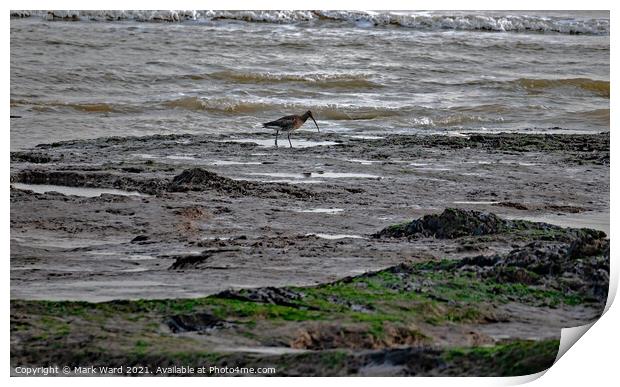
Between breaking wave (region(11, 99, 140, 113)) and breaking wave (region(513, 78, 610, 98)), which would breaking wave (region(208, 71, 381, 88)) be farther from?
breaking wave (region(513, 78, 610, 98))

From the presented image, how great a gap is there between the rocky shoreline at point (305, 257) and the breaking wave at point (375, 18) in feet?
4.33

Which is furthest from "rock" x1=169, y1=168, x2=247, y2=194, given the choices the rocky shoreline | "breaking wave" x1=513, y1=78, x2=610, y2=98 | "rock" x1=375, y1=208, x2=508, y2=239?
"breaking wave" x1=513, y1=78, x2=610, y2=98

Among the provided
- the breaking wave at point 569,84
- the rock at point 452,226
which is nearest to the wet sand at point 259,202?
the rock at point 452,226

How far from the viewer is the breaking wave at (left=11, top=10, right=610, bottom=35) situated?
269 inches

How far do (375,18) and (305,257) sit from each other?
12.3ft

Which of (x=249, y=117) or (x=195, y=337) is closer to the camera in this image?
(x=195, y=337)

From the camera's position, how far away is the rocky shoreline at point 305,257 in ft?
16.3

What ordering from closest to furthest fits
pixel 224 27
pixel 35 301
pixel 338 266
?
pixel 35 301, pixel 338 266, pixel 224 27

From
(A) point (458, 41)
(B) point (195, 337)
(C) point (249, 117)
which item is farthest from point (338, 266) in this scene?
Answer: (C) point (249, 117)

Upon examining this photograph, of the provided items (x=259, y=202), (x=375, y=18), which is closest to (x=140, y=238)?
(x=259, y=202)

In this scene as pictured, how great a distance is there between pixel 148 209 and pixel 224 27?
7.07 ft
